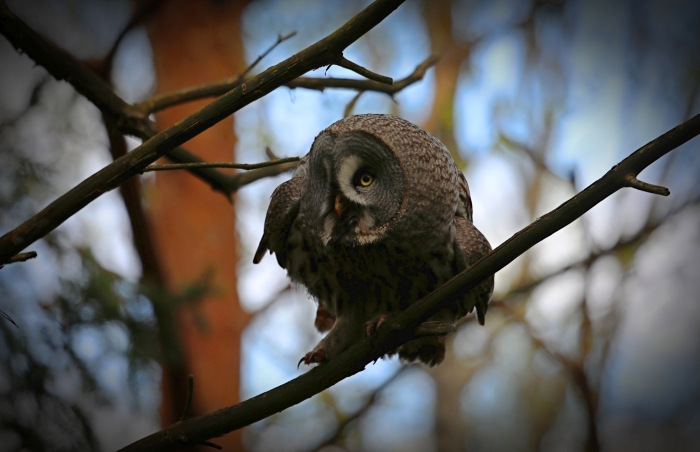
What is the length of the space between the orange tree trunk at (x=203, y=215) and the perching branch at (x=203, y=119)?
75.9 inches

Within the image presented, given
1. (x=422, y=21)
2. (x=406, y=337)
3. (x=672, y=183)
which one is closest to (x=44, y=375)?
(x=406, y=337)

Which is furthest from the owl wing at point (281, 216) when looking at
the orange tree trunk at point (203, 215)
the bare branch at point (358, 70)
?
the orange tree trunk at point (203, 215)

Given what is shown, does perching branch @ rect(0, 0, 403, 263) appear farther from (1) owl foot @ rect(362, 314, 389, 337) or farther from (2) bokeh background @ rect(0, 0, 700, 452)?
(2) bokeh background @ rect(0, 0, 700, 452)

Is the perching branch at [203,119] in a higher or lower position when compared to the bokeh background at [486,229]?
lower

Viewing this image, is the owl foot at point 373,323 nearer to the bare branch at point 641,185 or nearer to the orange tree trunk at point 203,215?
the bare branch at point 641,185

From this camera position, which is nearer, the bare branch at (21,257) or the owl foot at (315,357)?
the bare branch at (21,257)

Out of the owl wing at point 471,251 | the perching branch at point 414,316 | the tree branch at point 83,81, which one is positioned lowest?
the perching branch at point 414,316

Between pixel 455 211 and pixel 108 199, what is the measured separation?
6.94 feet

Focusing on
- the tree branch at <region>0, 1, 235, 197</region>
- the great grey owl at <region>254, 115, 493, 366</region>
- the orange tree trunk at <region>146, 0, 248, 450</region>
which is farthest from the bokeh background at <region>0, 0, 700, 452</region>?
the great grey owl at <region>254, 115, 493, 366</region>

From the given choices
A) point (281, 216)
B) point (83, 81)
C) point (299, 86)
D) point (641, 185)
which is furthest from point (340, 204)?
point (83, 81)

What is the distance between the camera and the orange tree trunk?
353cm

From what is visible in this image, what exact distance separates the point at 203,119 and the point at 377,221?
0.61m

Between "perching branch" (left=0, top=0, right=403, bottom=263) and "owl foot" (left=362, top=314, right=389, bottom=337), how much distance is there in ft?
2.46

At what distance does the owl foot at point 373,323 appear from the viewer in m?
1.75
